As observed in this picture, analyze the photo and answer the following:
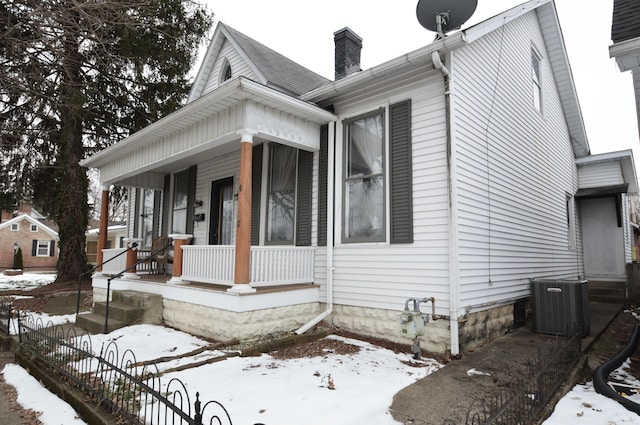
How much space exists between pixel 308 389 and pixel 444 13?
582 cm

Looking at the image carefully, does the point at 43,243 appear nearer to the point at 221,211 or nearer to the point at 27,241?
the point at 27,241

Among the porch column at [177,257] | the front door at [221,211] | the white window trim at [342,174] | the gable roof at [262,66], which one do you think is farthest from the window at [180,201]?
the white window trim at [342,174]

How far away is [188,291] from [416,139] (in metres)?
4.48

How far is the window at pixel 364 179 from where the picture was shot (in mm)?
6254

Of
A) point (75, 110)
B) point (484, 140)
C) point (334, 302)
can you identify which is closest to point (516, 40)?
point (484, 140)

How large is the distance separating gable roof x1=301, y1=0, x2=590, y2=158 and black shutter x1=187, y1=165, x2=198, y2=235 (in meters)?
4.42

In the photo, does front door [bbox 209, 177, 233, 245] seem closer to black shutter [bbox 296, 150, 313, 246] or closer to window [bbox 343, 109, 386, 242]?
black shutter [bbox 296, 150, 313, 246]

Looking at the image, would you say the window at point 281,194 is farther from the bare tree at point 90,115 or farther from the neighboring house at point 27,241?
the neighboring house at point 27,241

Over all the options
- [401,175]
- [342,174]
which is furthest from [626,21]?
[342,174]

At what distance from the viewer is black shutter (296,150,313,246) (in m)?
7.15

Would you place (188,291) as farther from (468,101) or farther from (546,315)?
(546,315)

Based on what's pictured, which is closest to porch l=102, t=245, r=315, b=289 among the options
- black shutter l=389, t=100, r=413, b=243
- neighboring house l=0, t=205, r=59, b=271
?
black shutter l=389, t=100, r=413, b=243

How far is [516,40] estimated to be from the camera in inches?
321

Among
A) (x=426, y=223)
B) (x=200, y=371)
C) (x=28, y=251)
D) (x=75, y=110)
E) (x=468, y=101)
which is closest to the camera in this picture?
(x=200, y=371)
